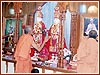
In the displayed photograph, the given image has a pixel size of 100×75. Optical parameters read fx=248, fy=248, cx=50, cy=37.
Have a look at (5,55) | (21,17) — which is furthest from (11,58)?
(21,17)

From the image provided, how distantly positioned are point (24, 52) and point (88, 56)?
1.57 feet

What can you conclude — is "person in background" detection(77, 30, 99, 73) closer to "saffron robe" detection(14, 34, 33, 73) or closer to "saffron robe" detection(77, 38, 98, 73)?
"saffron robe" detection(77, 38, 98, 73)

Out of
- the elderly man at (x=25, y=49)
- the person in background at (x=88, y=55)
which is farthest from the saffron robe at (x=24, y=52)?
the person in background at (x=88, y=55)

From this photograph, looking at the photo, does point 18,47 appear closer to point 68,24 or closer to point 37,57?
point 37,57

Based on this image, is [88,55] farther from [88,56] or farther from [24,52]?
[24,52]

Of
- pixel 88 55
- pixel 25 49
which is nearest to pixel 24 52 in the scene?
pixel 25 49

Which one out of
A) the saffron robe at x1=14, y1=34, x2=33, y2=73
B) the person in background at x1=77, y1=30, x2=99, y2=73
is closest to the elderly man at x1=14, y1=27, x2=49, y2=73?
the saffron robe at x1=14, y1=34, x2=33, y2=73

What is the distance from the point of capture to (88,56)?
1.78 m

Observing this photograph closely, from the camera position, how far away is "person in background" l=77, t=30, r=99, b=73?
5.83 feet

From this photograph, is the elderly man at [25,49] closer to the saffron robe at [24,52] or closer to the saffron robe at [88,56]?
the saffron robe at [24,52]

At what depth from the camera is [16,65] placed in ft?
6.15

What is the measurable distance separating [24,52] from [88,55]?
1.57 feet

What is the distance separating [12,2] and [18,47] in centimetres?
34

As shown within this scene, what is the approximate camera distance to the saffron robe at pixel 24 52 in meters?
1.85
